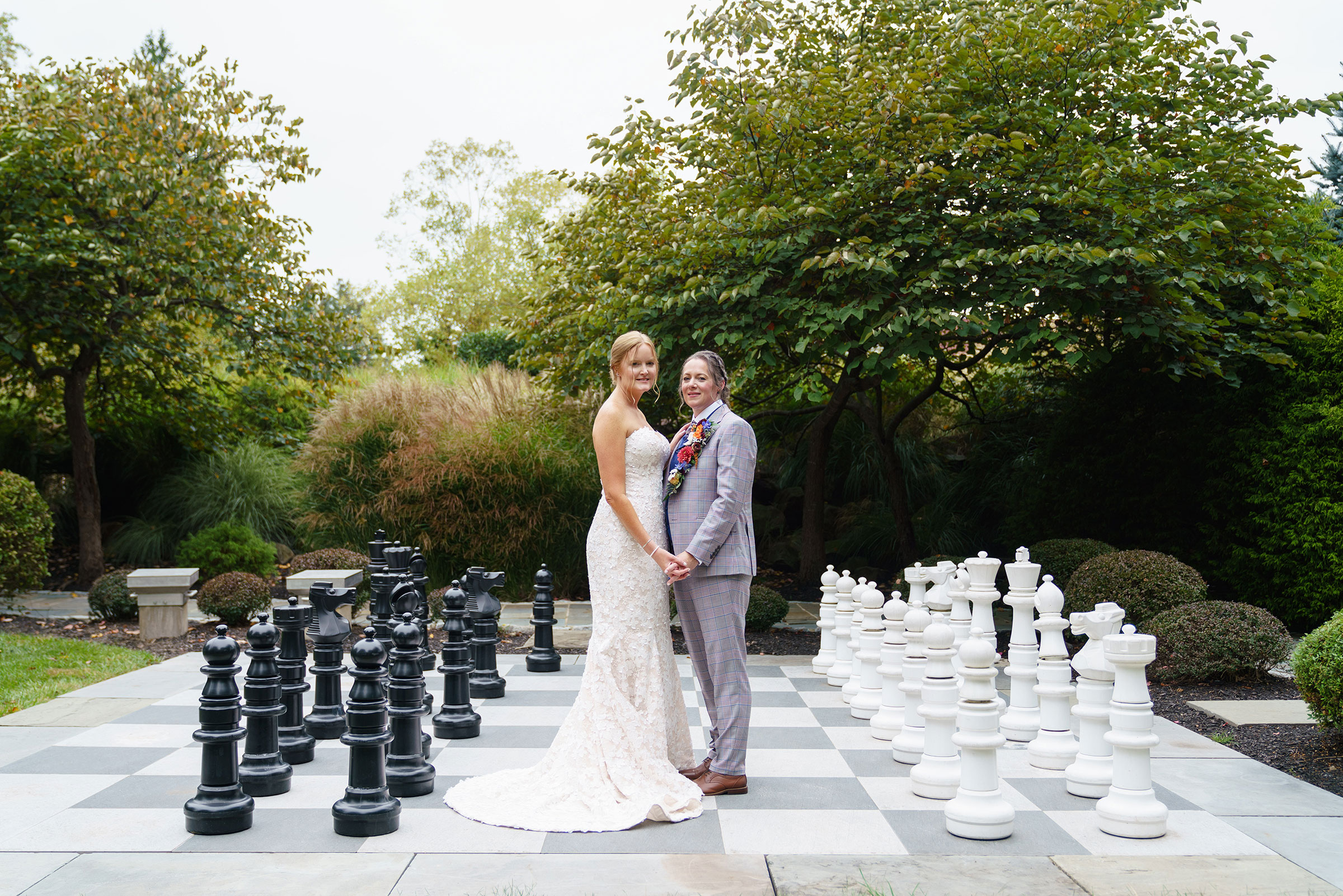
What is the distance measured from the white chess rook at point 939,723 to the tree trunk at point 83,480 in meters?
9.75

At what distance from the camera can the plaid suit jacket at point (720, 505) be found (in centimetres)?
357

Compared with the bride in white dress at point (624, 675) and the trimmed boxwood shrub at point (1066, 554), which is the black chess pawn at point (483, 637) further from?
the trimmed boxwood shrub at point (1066, 554)

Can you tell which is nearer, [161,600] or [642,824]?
[642,824]

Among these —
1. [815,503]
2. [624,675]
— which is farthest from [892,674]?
[815,503]

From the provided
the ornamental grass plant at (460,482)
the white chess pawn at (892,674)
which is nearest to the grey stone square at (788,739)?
the white chess pawn at (892,674)

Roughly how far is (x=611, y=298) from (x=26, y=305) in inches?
241

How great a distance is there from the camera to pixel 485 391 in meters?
10.3

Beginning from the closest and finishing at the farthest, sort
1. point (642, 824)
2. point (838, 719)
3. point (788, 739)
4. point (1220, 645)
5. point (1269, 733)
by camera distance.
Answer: point (642, 824)
point (788, 739)
point (1269, 733)
point (838, 719)
point (1220, 645)

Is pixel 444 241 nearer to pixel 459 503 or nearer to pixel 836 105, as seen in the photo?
pixel 459 503

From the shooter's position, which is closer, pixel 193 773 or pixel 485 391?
pixel 193 773

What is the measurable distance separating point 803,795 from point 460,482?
A: 6.29 meters

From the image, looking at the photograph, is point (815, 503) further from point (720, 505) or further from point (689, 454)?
point (720, 505)

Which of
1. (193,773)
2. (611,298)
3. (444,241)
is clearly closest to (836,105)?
(611,298)

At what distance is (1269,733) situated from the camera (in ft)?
15.0
